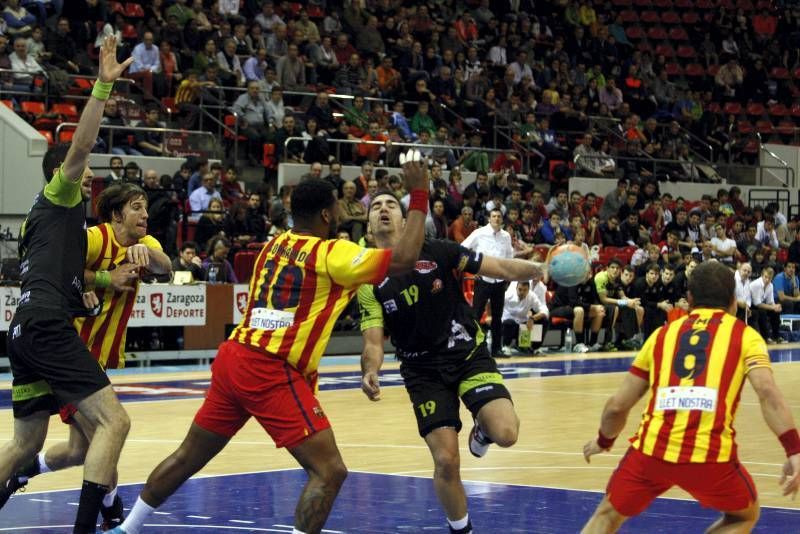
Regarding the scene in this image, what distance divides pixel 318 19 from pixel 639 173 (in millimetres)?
8140

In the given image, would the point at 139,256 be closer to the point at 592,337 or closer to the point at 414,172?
the point at 414,172

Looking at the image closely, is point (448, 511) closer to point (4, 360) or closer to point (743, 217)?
point (4, 360)

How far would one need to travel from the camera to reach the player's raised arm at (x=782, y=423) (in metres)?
6.16

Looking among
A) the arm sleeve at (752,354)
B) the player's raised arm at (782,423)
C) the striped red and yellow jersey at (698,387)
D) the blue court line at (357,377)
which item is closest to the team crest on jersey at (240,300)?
the blue court line at (357,377)

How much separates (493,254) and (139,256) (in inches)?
484

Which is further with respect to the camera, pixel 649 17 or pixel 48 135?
pixel 649 17

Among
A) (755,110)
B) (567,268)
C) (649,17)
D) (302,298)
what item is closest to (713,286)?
(302,298)

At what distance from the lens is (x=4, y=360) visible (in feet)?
63.0

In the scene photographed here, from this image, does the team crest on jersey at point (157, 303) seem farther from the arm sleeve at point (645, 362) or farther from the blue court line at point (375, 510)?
the arm sleeve at point (645, 362)

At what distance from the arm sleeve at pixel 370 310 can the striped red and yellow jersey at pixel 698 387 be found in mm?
2616

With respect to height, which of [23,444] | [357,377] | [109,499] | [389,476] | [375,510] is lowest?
[357,377]

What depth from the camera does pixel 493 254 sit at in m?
20.2

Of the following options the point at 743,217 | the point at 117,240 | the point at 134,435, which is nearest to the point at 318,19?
the point at 743,217

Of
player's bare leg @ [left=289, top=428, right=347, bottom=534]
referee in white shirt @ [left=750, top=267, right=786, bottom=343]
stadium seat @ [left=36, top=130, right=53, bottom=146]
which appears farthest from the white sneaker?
referee in white shirt @ [left=750, top=267, right=786, bottom=343]
